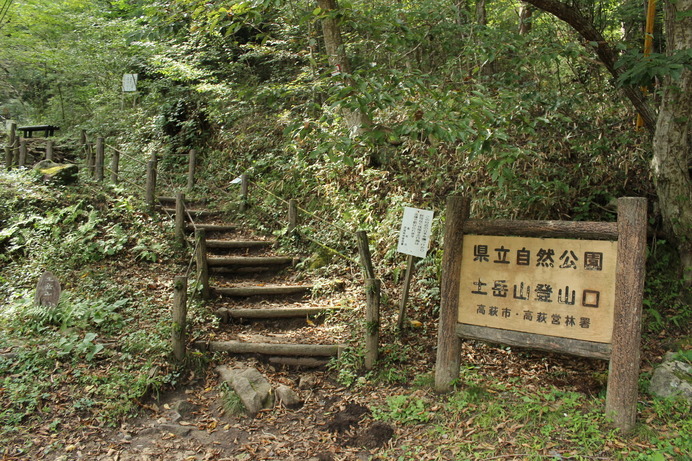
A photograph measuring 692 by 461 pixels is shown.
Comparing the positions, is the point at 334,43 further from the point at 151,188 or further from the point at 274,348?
the point at 274,348

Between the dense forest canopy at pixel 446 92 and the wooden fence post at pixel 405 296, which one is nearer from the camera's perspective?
the dense forest canopy at pixel 446 92

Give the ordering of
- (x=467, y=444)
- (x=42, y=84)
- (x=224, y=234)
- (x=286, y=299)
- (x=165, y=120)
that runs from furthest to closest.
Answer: (x=42, y=84) → (x=165, y=120) → (x=224, y=234) → (x=286, y=299) → (x=467, y=444)

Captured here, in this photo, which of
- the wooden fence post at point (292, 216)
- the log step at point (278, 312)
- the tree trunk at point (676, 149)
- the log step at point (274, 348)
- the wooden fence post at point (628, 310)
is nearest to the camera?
the wooden fence post at point (628, 310)

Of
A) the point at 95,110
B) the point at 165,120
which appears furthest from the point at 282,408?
the point at 95,110

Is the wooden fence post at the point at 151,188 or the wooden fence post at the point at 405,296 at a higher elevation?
the wooden fence post at the point at 151,188

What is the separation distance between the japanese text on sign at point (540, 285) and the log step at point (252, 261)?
12.7ft

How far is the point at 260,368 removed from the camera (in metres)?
4.99

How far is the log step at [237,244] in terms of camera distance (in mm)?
7515

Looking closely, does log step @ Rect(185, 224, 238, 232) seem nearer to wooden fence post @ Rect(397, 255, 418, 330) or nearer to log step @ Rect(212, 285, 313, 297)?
log step @ Rect(212, 285, 313, 297)

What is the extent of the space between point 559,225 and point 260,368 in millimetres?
3496

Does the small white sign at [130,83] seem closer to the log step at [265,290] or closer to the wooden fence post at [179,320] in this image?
the log step at [265,290]

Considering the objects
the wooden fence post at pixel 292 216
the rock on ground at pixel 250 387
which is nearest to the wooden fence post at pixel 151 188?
the wooden fence post at pixel 292 216

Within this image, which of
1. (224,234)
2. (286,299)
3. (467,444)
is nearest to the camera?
(467,444)

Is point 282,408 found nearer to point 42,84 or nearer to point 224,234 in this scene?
point 224,234
